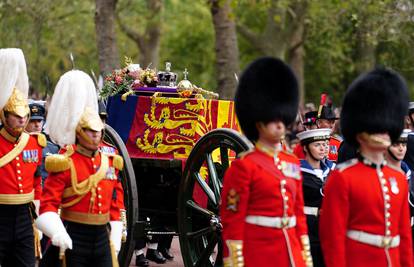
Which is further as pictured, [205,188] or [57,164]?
[205,188]

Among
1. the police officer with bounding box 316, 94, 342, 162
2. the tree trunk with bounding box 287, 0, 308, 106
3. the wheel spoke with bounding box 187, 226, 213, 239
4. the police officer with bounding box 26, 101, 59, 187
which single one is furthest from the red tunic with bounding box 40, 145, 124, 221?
the tree trunk with bounding box 287, 0, 308, 106

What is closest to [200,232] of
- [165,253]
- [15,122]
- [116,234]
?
[116,234]

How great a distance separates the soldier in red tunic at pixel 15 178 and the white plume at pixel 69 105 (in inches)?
23.3

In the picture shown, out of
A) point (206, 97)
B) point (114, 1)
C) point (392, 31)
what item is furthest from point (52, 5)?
point (206, 97)

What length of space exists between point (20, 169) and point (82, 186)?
990 millimetres

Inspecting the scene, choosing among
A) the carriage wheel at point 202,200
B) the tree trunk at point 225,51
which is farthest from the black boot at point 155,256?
the tree trunk at point 225,51

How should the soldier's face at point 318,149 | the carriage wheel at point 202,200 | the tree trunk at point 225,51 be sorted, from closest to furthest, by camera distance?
1. the soldier's face at point 318,149
2. the carriage wheel at point 202,200
3. the tree trunk at point 225,51

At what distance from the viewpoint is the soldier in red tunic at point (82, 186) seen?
6.66 meters

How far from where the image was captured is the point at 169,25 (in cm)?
3750

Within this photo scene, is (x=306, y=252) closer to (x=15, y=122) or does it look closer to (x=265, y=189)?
(x=265, y=189)

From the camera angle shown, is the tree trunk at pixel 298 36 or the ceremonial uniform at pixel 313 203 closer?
the ceremonial uniform at pixel 313 203

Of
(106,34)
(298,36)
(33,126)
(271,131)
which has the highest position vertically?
(298,36)

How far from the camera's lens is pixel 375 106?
623 centimetres

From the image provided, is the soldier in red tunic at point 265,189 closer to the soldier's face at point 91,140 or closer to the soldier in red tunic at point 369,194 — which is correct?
the soldier in red tunic at point 369,194
